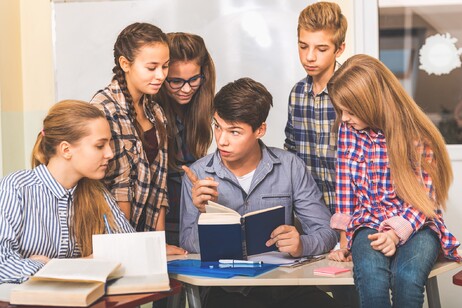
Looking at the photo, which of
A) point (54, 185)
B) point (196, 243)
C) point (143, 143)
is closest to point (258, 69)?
point (143, 143)

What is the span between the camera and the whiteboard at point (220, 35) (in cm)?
416

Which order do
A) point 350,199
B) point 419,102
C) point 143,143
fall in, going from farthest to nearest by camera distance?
point 419,102, point 143,143, point 350,199

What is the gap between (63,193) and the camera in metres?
2.52

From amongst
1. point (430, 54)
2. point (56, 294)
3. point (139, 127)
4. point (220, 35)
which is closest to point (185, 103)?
point (139, 127)

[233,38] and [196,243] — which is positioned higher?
[233,38]

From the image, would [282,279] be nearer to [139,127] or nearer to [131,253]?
[131,253]

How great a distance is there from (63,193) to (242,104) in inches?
28.7

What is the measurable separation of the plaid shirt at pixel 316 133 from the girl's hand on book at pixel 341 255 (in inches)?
22.4

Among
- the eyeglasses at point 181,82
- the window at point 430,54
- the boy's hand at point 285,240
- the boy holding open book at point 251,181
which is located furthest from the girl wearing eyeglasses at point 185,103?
the window at point 430,54

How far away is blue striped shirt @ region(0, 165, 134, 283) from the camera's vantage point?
237 cm

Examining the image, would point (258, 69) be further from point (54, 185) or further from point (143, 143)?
point (54, 185)

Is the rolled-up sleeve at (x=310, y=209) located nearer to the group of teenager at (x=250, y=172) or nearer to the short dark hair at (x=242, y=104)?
the group of teenager at (x=250, y=172)

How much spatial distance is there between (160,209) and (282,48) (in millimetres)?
1496

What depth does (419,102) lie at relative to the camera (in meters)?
4.10
